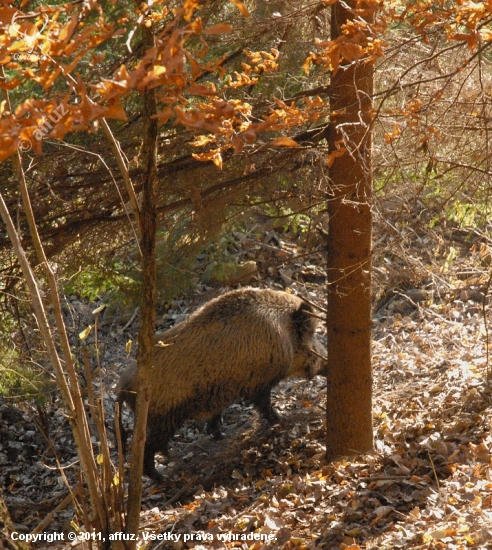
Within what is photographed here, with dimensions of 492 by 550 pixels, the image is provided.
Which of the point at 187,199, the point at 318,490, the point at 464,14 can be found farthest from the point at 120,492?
the point at 464,14

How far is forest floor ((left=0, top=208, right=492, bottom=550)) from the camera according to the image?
498 centimetres

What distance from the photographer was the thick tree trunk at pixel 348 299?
19.8ft

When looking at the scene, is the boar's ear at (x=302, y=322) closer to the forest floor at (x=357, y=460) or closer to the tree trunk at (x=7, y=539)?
the forest floor at (x=357, y=460)

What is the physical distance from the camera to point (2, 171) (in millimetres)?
6328

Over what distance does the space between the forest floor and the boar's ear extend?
3.40 feet

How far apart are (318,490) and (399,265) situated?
739 centimetres

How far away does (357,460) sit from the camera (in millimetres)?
6523

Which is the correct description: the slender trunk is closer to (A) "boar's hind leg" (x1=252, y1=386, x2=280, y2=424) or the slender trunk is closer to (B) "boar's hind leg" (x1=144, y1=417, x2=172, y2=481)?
(B) "boar's hind leg" (x1=144, y1=417, x2=172, y2=481)

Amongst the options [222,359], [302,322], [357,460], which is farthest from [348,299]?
[302,322]

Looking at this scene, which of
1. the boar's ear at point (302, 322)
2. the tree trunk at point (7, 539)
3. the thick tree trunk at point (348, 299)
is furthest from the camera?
the boar's ear at point (302, 322)

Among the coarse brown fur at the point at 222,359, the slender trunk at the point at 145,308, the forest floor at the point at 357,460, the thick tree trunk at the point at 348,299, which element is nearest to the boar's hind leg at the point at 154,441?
the coarse brown fur at the point at 222,359

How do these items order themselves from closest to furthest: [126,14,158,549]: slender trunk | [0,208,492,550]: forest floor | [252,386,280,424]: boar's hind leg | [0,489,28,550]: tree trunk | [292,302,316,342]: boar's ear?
[0,489,28,550]: tree trunk → [126,14,158,549]: slender trunk → [0,208,492,550]: forest floor → [252,386,280,424]: boar's hind leg → [292,302,316,342]: boar's ear

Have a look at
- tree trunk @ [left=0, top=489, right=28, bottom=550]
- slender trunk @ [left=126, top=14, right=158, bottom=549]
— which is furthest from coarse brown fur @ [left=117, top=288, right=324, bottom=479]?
tree trunk @ [left=0, top=489, right=28, bottom=550]

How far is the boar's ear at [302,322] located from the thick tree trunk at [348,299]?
8.37 feet
